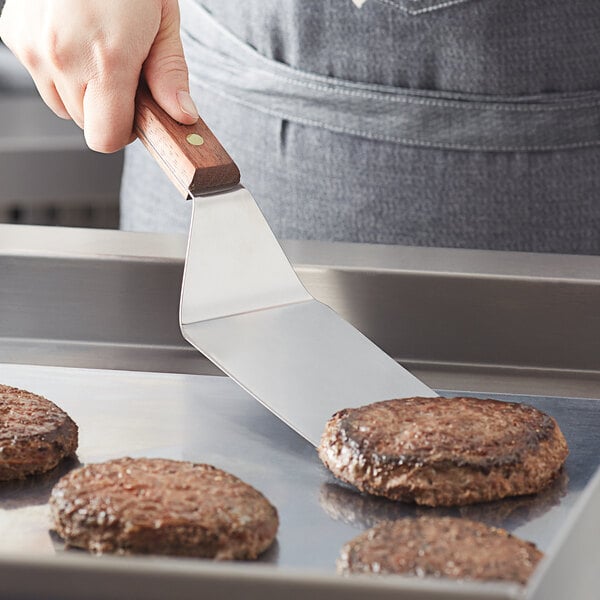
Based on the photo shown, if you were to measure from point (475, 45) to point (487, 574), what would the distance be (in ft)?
2.31

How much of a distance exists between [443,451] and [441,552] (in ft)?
0.44

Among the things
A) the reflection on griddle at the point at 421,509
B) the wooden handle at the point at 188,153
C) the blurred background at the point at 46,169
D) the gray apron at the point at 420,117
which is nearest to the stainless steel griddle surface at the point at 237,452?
the reflection on griddle at the point at 421,509

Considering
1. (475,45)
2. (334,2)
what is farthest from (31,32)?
(475,45)

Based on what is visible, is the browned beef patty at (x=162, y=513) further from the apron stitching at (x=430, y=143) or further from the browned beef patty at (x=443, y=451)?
the apron stitching at (x=430, y=143)

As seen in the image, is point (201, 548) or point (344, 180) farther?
point (344, 180)

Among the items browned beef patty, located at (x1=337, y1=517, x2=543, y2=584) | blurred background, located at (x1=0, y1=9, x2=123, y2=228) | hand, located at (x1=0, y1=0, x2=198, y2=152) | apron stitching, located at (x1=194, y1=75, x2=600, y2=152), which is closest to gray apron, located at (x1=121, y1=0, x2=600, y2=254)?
apron stitching, located at (x1=194, y1=75, x2=600, y2=152)

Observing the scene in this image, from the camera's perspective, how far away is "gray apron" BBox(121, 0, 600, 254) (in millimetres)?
1137

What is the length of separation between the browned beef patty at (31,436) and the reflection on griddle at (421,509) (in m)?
0.18

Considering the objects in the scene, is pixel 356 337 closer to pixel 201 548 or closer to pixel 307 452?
pixel 307 452

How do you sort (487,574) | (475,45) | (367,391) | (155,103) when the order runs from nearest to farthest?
(487,574), (367,391), (155,103), (475,45)

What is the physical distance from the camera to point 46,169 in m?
2.15

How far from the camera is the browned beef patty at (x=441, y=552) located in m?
0.57

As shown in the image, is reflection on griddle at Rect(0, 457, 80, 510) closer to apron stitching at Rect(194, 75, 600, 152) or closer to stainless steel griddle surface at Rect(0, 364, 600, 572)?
stainless steel griddle surface at Rect(0, 364, 600, 572)

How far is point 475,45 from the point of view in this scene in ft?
3.74
